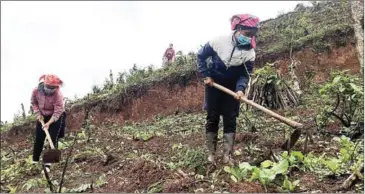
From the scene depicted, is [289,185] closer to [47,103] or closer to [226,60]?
[226,60]

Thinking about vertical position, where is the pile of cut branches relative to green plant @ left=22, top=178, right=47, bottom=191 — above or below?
above

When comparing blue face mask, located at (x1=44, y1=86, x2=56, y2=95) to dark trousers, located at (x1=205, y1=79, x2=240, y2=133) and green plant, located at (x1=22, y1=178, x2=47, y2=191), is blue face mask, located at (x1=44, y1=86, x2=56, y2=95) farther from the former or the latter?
dark trousers, located at (x1=205, y1=79, x2=240, y2=133)

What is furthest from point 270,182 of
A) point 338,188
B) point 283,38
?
point 283,38

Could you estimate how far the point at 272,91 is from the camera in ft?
36.3

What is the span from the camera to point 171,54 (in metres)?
21.8

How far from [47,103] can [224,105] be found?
2972 millimetres

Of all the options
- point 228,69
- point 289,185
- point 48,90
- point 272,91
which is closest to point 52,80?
point 48,90

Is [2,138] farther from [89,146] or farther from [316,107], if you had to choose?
[316,107]

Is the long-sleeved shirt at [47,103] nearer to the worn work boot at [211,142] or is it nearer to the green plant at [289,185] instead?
the worn work boot at [211,142]

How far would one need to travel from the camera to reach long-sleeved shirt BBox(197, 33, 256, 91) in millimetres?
6332

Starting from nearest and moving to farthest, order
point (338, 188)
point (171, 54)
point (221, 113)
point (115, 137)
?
point (338, 188) → point (221, 113) → point (115, 137) → point (171, 54)

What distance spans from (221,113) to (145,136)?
12.7ft

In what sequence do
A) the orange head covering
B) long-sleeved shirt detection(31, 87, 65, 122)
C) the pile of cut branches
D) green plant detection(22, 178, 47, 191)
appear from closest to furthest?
green plant detection(22, 178, 47, 191), the orange head covering, long-sleeved shirt detection(31, 87, 65, 122), the pile of cut branches

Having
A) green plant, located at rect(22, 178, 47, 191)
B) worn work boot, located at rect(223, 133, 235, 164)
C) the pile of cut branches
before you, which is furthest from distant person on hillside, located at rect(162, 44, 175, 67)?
worn work boot, located at rect(223, 133, 235, 164)
